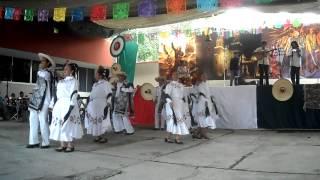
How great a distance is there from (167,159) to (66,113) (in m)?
2.16

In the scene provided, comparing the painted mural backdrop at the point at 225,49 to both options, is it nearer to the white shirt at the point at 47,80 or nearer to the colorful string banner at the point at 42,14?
the colorful string banner at the point at 42,14

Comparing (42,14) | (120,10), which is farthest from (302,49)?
(42,14)

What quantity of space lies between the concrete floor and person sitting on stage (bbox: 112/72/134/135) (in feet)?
3.47

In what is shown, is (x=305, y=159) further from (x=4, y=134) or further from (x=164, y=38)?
(x=164, y=38)

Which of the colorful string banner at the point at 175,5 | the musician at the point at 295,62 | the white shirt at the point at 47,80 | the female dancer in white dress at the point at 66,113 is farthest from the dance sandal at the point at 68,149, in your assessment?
the musician at the point at 295,62

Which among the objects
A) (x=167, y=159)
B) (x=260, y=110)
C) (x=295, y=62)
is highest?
(x=295, y=62)

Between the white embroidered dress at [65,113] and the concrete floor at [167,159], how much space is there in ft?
1.25

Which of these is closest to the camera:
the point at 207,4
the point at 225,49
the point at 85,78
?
the point at 207,4

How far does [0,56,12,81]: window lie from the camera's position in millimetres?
19422

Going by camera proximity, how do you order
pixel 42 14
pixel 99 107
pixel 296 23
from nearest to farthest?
1. pixel 99 107
2. pixel 42 14
3. pixel 296 23

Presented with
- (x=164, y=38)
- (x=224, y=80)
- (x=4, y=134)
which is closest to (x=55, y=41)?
(x=164, y=38)

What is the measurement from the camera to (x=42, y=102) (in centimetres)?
936

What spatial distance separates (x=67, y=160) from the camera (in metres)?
8.08

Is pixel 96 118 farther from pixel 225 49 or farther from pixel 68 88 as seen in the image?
pixel 225 49
